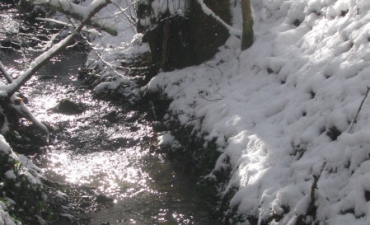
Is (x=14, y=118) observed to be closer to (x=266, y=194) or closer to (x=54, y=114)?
(x=54, y=114)

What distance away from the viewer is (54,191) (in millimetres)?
6355

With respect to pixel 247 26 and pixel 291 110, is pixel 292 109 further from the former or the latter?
pixel 247 26

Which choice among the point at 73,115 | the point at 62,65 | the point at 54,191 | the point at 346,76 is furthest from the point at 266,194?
the point at 62,65

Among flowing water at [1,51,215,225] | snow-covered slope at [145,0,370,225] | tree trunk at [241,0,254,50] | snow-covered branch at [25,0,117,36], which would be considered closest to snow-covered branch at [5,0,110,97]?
snow-covered branch at [25,0,117,36]

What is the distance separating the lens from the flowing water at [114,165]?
6238mm

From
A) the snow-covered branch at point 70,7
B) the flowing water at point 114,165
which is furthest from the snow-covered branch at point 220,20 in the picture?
the flowing water at point 114,165

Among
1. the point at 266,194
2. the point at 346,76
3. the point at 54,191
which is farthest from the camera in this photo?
the point at 54,191

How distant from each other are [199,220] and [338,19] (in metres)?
4.17

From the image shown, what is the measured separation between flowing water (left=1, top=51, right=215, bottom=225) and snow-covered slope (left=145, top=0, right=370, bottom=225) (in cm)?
94

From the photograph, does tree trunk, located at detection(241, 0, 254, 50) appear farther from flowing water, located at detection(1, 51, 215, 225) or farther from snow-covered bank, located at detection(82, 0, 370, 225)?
flowing water, located at detection(1, 51, 215, 225)

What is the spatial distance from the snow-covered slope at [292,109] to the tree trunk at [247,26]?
0.15m

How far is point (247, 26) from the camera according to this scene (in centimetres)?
835

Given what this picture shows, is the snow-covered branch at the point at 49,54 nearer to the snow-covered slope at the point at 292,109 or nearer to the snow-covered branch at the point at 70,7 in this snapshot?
the snow-covered branch at the point at 70,7

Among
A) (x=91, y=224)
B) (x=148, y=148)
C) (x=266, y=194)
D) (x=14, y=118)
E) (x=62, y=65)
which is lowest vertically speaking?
(x=266, y=194)
